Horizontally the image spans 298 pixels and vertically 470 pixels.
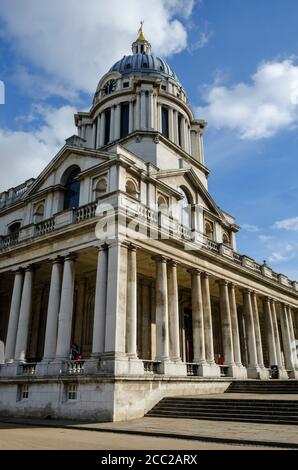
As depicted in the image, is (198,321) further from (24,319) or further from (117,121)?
(117,121)

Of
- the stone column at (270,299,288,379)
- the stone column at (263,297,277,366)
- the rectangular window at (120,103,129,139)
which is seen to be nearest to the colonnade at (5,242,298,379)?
the stone column at (270,299,288,379)

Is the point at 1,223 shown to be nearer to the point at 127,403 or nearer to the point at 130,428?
the point at 127,403

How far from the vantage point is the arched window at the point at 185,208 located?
2936 centimetres

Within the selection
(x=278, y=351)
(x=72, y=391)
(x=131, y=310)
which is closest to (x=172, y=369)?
(x=131, y=310)

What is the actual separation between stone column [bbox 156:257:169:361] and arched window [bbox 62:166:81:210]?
869 cm

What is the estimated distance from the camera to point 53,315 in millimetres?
20531

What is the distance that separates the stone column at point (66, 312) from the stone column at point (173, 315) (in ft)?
17.4

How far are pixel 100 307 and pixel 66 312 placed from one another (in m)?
2.74

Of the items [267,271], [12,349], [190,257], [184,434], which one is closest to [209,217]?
[267,271]

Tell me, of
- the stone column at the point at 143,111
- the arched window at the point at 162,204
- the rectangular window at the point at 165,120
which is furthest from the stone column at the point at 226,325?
the rectangular window at the point at 165,120

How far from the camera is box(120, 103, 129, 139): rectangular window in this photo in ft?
120

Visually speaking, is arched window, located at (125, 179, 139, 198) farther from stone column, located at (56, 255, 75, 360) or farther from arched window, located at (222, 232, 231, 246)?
arched window, located at (222, 232, 231, 246)

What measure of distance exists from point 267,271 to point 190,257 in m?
10.5

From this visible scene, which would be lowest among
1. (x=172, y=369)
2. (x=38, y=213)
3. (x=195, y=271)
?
(x=172, y=369)
